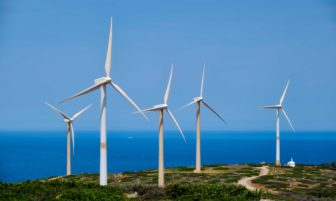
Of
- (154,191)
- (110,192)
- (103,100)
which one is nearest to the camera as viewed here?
(110,192)

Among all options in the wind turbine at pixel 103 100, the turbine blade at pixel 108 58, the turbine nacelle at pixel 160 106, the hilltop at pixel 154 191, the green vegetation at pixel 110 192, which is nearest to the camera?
the green vegetation at pixel 110 192

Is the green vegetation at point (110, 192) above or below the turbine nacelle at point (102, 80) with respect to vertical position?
below

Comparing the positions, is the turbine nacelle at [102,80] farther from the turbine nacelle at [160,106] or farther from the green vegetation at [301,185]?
the green vegetation at [301,185]

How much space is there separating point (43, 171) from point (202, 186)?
136 m

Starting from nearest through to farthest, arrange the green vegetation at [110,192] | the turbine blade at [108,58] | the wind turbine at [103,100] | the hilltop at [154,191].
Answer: the green vegetation at [110,192] → the hilltop at [154,191] → the wind turbine at [103,100] → the turbine blade at [108,58]

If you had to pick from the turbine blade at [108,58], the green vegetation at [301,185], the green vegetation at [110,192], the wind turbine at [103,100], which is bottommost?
the green vegetation at [301,185]

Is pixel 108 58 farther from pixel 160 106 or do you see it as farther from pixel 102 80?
pixel 160 106

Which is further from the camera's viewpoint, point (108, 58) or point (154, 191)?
point (108, 58)

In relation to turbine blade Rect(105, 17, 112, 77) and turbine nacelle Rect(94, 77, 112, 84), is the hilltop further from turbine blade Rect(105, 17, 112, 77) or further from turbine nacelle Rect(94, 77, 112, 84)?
turbine blade Rect(105, 17, 112, 77)

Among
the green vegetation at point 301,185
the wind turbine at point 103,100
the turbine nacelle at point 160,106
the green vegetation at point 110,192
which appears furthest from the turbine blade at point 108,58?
the green vegetation at point 301,185

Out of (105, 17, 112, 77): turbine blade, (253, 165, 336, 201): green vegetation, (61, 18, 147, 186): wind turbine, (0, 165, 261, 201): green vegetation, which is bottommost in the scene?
(253, 165, 336, 201): green vegetation

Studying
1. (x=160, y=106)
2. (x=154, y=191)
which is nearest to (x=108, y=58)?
(x=160, y=106)

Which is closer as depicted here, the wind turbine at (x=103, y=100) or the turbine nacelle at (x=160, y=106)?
the wind turbine at (x=103, y=100)

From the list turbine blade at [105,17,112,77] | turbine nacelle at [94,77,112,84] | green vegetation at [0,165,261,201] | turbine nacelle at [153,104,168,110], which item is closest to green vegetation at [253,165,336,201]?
green vegetation at [0,165,261,201]
